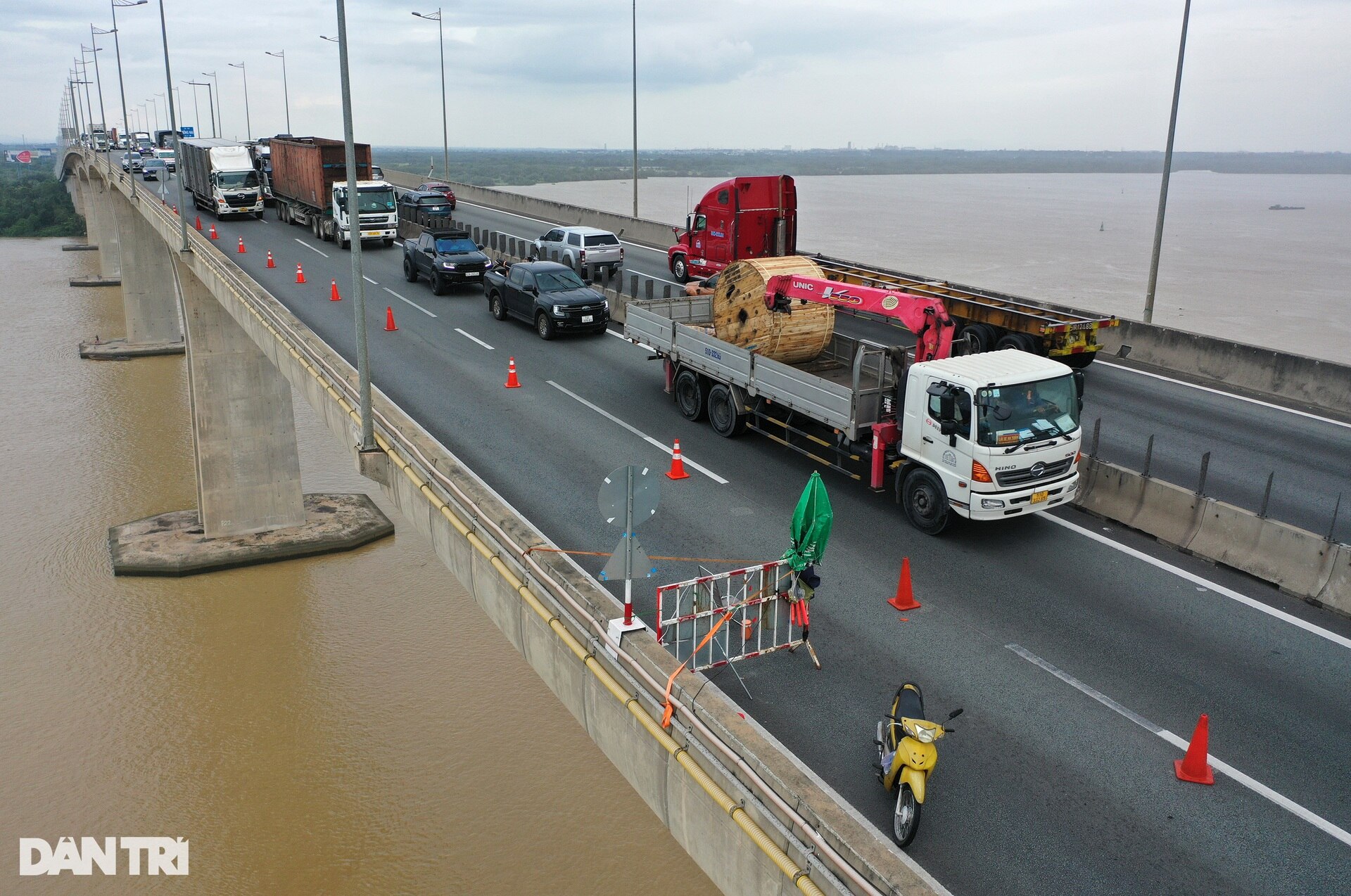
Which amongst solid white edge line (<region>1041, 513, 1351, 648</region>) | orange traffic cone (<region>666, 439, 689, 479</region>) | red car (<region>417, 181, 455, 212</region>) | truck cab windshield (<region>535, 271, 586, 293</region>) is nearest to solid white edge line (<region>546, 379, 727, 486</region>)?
orange traffic cone (<region>666, 439, 689, 479</region>)

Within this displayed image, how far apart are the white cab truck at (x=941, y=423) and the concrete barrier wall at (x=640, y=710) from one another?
4.87 m

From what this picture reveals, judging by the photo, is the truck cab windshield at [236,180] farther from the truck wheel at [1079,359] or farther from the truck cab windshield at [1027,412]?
the truck cab windshield at [1027,412]

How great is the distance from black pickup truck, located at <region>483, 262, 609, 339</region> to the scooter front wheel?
17782 millimetres

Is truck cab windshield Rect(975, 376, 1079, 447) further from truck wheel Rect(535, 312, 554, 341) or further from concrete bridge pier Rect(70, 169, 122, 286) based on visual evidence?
concrete bridge pier Rect(70, 169, 122, 286)

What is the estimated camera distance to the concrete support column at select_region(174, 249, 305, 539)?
2812 centimetres

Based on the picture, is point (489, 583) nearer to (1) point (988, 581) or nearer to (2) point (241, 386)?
(1) point (988, 581)

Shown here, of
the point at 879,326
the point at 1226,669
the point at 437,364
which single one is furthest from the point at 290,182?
the point at 1226,669

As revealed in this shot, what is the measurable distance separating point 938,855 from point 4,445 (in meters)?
39.5

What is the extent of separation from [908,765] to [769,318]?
34.1 ft

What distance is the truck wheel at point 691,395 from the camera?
17.1 m

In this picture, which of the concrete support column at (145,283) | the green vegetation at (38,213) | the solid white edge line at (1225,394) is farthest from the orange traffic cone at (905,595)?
the green vegetation at (38,213)

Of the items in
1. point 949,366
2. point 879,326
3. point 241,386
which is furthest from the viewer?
point 241,386

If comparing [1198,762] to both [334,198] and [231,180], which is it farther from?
[231,180]

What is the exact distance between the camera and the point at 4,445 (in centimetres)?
3641
